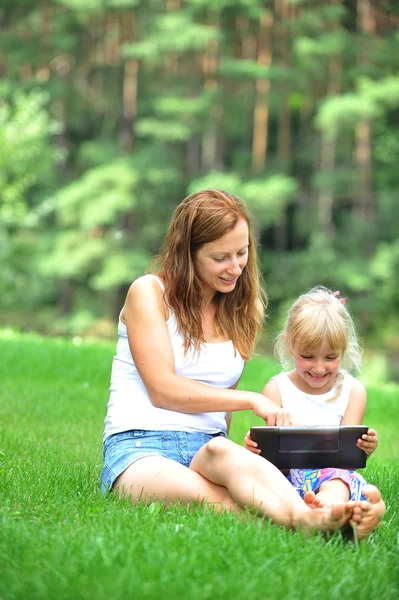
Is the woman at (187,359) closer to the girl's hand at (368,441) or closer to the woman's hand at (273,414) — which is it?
the woman's hand at (273,414)

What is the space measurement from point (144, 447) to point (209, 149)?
66.7 feet

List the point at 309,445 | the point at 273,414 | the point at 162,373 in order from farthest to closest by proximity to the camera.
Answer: the point at 162,373, the point at 273,414, the point at 309,445

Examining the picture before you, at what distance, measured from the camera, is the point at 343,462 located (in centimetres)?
354

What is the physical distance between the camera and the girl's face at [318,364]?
391 centimetres

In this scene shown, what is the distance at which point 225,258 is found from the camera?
13.0ft

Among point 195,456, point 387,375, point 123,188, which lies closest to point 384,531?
point 195,456

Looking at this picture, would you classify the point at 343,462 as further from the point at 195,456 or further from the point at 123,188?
the point at 123,188

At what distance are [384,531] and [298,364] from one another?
33.0 inches

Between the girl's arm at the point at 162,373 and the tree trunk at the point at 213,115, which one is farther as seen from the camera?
the tree trunk at the point at 213,115

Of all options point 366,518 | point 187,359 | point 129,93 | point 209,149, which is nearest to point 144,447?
point 187,359

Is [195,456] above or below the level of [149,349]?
below

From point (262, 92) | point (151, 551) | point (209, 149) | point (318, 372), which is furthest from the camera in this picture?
point (209, 149)

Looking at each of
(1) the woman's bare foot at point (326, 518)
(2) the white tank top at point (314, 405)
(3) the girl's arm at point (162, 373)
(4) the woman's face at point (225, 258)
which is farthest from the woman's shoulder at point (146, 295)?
(1) the woman's bare foot at point (326, 518)

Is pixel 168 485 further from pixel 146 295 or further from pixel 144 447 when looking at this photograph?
pixel 146 295
